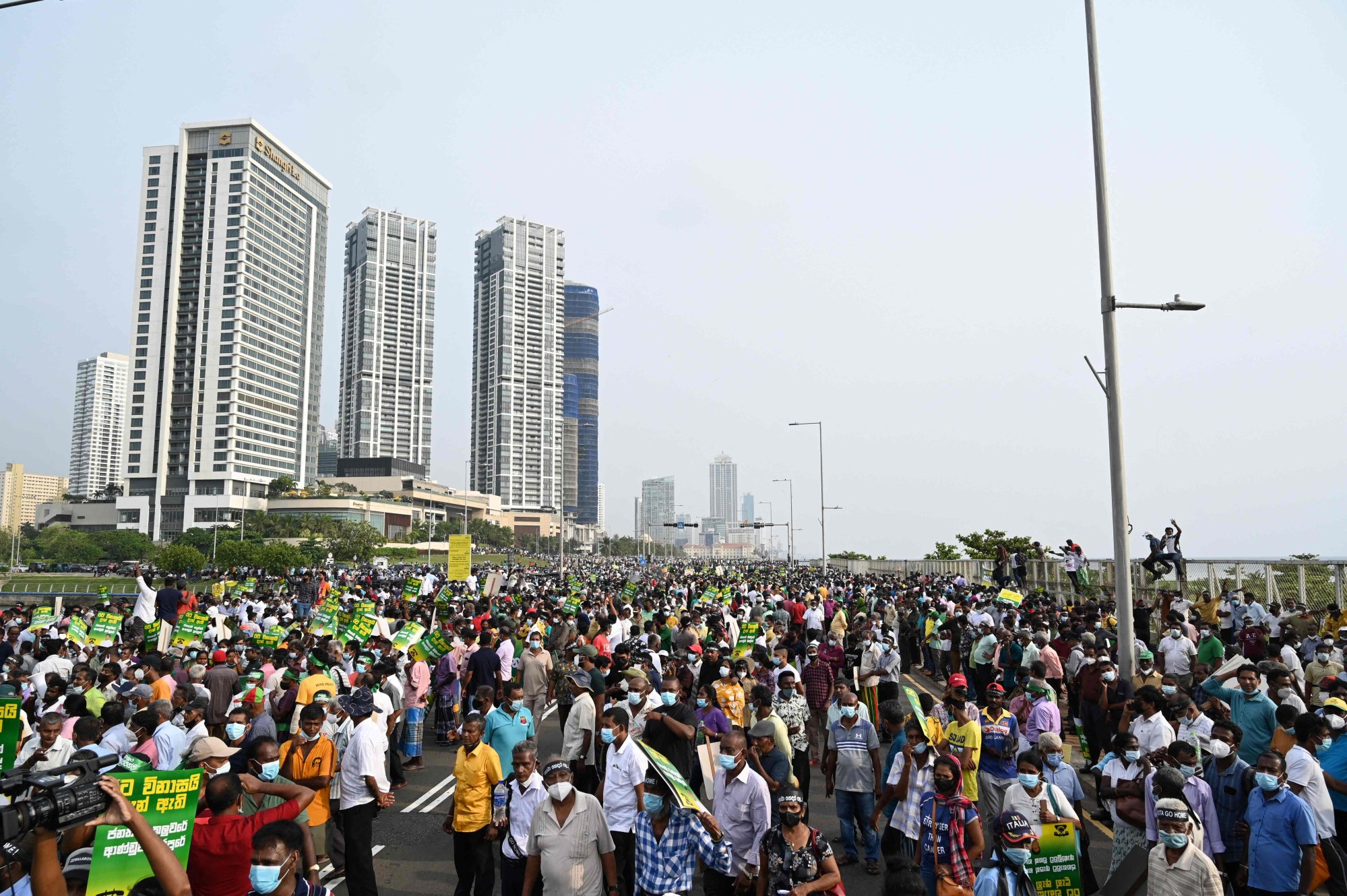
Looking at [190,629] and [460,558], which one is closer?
[190,629]

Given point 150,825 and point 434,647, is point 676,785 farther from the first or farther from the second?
point 434,647

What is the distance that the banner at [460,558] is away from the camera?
87.7 ft

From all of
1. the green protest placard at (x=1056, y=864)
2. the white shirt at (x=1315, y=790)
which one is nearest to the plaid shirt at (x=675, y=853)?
the green protest placard at (x=1056, y=864)

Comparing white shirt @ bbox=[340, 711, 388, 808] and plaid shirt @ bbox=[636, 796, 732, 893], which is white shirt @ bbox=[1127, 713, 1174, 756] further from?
white shirt @ bbox=[340, 711, 388, 808]

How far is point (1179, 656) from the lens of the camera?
1376 cm

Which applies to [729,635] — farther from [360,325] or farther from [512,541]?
[360,325]

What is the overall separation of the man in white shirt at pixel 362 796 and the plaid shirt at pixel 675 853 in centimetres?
213

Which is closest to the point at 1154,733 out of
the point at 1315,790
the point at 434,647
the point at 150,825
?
the point at 1315,790

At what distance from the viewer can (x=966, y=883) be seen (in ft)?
19.1

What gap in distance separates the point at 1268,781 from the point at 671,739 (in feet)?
15.2

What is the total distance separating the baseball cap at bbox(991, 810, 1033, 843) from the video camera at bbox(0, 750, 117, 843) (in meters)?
4.55

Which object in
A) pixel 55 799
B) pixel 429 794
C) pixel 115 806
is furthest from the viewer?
pixel 429 794

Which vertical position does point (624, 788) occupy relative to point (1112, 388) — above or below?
below

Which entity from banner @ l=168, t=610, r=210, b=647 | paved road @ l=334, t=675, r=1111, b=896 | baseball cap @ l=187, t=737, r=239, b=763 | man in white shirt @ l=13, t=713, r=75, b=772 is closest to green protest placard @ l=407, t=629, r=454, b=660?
paved road @ l=334, t=675, r=1111, b=896
